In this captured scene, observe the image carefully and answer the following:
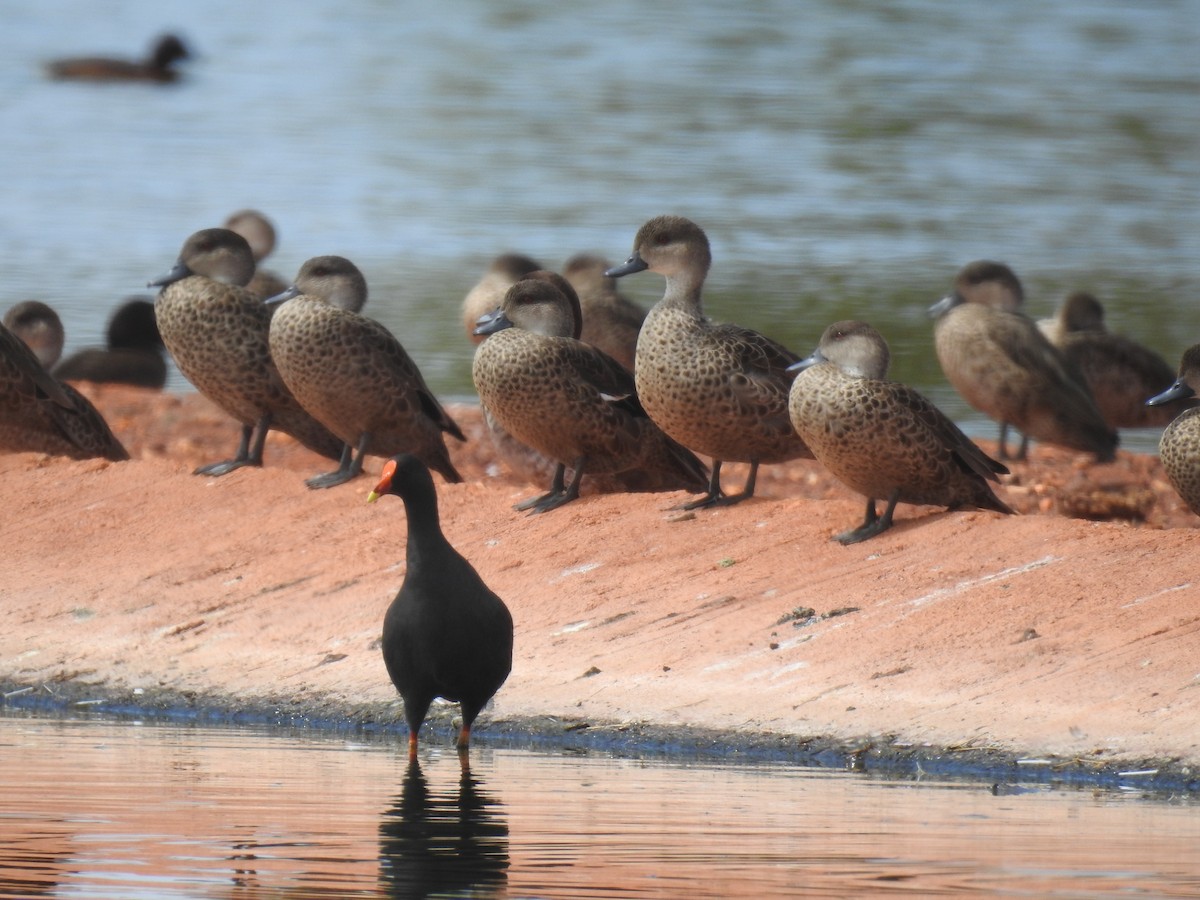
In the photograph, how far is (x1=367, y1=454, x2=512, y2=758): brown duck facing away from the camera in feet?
27.1

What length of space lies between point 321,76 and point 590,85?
23.0ft

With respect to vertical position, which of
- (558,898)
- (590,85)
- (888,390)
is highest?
(590,85)

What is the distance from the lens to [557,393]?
1080 centimetres

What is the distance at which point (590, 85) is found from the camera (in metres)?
51.0

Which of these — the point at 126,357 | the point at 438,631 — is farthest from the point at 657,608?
the point at 126,357

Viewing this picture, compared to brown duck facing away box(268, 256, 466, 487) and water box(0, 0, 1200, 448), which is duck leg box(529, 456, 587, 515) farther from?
water box(0, 0, 1200, 448)

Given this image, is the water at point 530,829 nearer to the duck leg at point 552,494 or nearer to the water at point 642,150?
the duck leg at point 552,494

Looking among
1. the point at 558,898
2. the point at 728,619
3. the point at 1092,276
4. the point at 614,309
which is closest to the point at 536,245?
the point at 1092,276

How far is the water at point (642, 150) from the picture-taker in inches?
1006

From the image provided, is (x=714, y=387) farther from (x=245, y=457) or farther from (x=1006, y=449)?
(x=1006, y=449)

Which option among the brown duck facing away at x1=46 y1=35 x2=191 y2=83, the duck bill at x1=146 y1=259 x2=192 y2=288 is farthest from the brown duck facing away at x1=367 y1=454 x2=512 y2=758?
the brown duck facing away at x1=46 y1=35 x2=191 y2=83

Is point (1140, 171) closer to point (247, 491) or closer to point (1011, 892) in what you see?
point (247, 491)

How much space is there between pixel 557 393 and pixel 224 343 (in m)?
1.78

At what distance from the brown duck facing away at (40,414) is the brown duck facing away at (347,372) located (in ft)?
4.42
